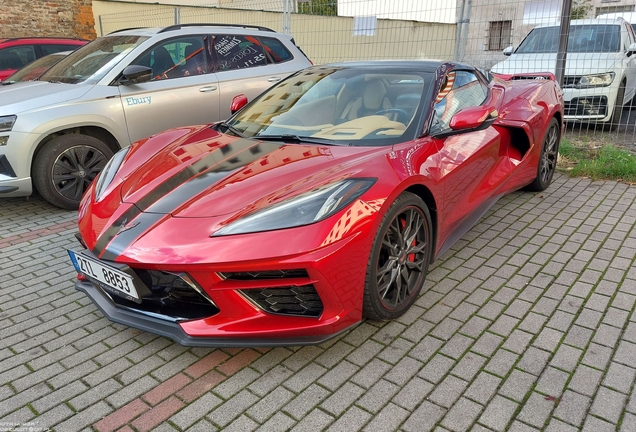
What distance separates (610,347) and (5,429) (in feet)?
9.31

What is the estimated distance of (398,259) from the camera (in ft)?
8.87

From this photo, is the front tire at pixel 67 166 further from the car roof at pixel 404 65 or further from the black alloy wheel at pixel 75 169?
the car roof at pixel 404 65

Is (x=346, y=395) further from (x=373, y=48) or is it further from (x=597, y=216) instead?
(x=373, y=48)

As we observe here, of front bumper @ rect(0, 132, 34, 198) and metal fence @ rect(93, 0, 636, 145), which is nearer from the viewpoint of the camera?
front bumper @ rect(0, 132, 34, 198)

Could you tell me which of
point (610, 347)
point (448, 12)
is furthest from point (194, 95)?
point (448, 12)

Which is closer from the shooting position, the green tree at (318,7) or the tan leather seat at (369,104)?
the tan leather seat at (369,104)

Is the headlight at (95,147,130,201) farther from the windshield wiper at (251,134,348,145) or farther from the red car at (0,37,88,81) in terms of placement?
the red car at (0,37,88,81)

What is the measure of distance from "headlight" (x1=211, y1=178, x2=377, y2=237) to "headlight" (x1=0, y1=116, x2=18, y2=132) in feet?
10.1

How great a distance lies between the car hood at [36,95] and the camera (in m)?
4.36

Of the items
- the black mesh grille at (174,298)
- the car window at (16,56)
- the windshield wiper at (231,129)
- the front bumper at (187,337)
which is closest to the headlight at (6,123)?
the windshield wiper at (231,129)

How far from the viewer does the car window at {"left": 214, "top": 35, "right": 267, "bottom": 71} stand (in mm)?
5711

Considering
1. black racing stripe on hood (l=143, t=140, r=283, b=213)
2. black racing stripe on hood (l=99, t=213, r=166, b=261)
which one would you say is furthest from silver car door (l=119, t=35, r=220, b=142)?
black racing stripe on hood (l=99, t=213, r=166, b=261)

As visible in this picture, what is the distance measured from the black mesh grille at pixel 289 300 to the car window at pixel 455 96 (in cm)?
142

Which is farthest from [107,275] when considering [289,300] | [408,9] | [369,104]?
[408,9]
